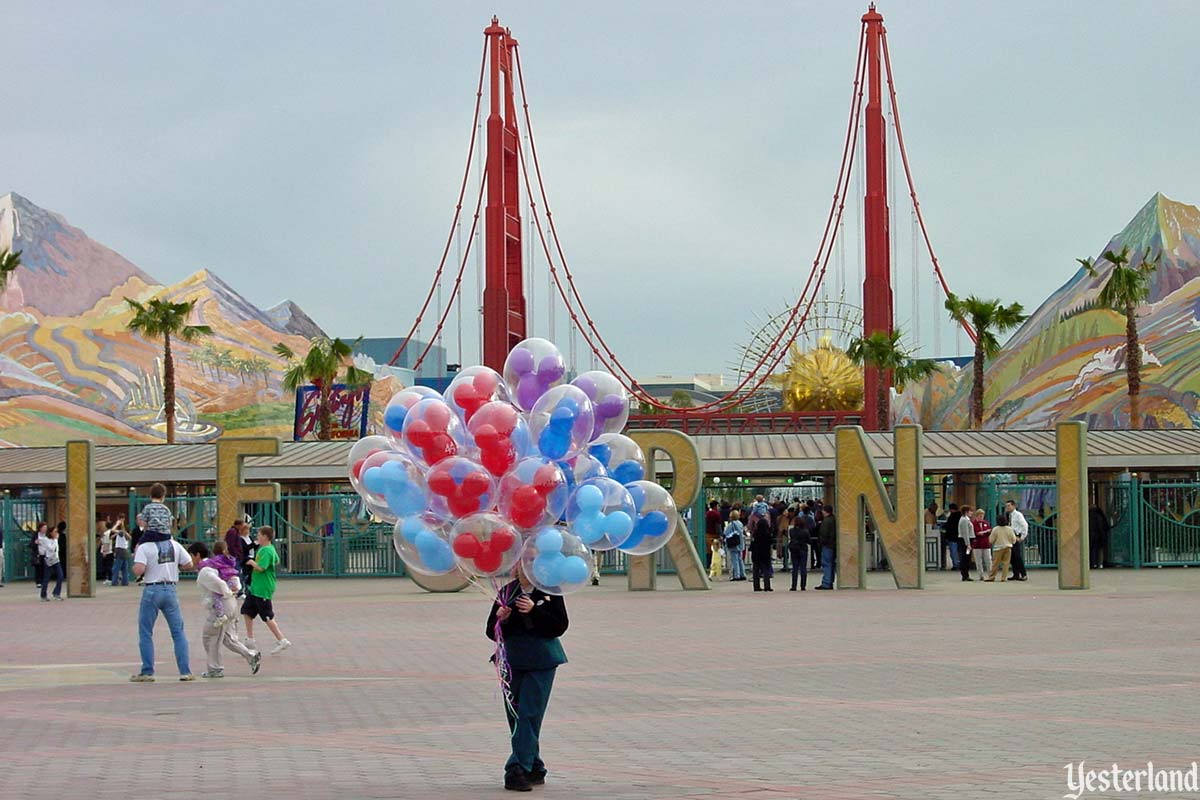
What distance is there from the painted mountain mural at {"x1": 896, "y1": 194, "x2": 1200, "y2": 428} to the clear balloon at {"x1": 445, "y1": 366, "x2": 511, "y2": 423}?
5077cm

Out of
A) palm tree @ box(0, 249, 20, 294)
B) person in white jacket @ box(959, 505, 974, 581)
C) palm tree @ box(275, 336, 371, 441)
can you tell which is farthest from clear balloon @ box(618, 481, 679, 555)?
palm tree @ box(275, 336, 371, 441)

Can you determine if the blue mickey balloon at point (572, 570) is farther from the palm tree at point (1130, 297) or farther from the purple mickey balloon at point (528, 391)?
the palm tree at point (1130, 297)

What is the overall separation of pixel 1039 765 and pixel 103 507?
105 ft

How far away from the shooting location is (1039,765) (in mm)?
8695

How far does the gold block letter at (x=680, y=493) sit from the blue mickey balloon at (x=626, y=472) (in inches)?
669

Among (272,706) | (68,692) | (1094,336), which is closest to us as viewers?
(272,706)

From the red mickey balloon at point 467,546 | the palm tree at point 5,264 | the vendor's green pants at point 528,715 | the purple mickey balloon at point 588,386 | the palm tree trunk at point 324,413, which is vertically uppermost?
the palm tree at point 5,264

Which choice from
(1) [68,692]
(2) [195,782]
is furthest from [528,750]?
(1) [68,692]

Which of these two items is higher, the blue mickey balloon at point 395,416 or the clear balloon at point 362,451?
the blue mickey balloon at point 395,416

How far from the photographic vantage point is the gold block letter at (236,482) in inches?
1184

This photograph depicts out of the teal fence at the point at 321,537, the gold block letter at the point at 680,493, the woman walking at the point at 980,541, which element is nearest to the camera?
the gold block letter at the point at 680,493

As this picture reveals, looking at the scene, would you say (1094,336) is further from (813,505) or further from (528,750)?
(528,750)

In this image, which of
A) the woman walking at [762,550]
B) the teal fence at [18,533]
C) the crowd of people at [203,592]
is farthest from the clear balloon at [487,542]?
the teal fence at [18,533]

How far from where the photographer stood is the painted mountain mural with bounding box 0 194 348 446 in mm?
84438
